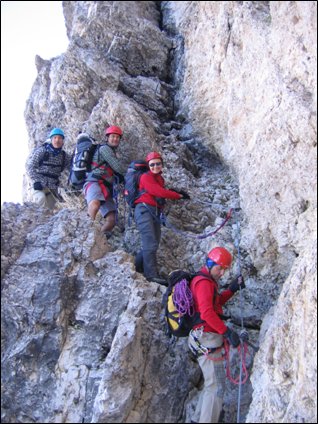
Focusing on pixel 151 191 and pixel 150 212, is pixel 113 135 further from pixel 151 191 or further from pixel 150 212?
pixel 150 212

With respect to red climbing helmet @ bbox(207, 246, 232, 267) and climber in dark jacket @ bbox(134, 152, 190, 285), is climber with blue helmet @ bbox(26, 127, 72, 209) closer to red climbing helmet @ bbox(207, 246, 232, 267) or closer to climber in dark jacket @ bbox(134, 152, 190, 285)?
climber in dark jacket @ bbox(134, 152, 190, 285)

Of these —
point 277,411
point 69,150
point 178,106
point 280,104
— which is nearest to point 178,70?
point 178,106

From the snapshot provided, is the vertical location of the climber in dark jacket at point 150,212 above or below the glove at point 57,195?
below

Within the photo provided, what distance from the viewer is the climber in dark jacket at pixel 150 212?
30.1 feet

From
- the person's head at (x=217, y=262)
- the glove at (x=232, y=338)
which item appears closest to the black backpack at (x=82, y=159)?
the person's head at (x=217, y=262)

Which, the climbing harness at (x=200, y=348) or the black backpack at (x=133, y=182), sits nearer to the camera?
the climbing harness at (x=200, y=348)

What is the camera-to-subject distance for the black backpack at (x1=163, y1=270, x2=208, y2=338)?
24.8 feet

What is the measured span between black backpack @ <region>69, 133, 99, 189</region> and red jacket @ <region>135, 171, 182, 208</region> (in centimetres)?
141

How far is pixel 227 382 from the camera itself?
8.12 m

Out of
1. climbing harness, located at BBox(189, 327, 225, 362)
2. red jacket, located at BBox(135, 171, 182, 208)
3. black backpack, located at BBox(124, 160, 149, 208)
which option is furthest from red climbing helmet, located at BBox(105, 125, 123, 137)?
climbing harness, located at BBox(189, 327, 225, 362)

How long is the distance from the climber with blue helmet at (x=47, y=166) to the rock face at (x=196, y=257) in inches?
23.3

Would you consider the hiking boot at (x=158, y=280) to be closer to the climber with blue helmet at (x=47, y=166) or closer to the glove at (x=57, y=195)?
the climber with blue helmet at (x=47, y=166)

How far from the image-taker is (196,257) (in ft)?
32.3

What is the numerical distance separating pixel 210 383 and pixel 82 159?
16.8ft
